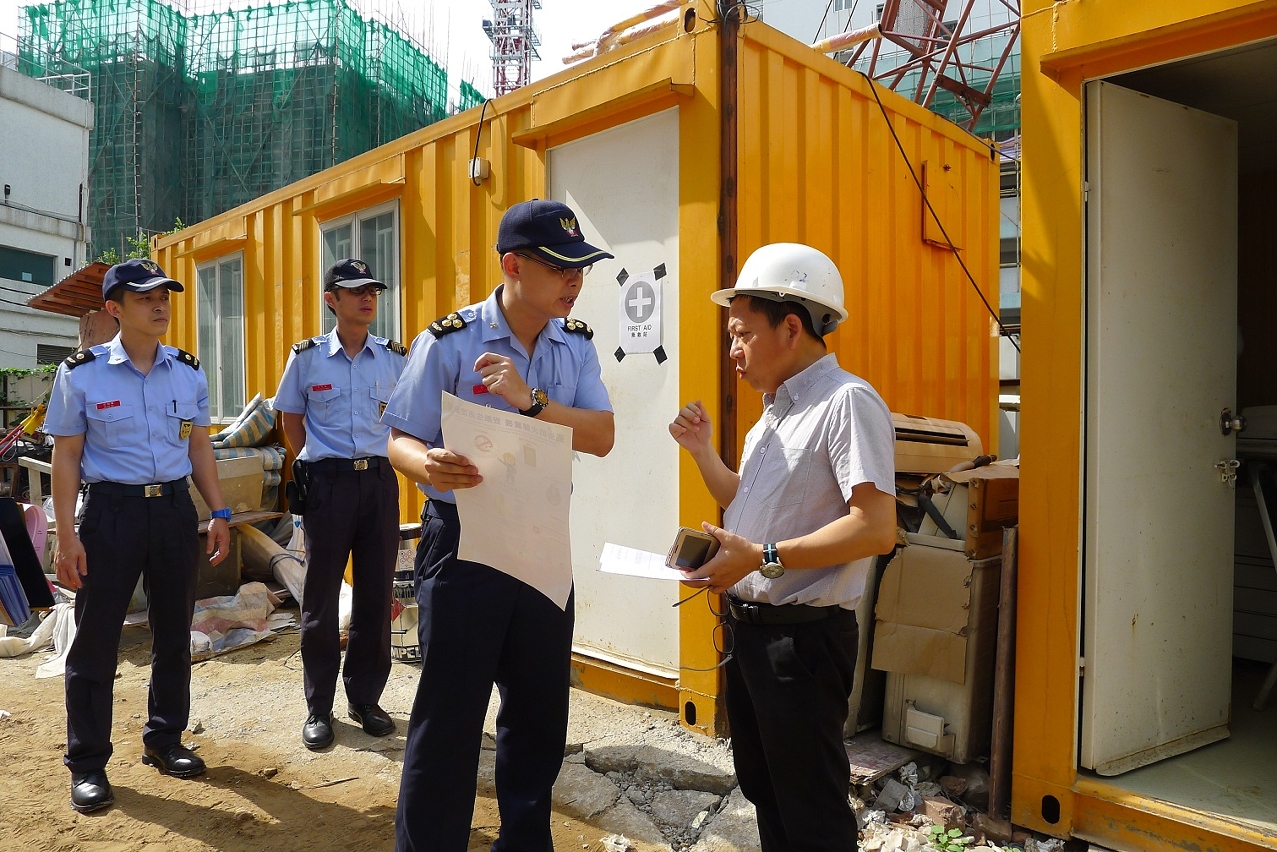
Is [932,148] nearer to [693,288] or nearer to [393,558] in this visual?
[693,288]

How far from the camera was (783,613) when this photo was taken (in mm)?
1939

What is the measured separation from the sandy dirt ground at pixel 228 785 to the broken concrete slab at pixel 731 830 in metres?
0.24

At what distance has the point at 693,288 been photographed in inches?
147

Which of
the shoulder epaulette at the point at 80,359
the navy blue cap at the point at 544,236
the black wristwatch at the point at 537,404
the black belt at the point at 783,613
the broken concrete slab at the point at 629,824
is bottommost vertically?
the broken concrete slab at the point at 629,824

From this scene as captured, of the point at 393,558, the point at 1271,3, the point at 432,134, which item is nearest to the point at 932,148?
the point at 1271,3

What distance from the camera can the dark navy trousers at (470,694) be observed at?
7.04 ft

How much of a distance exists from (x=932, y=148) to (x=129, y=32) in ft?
136

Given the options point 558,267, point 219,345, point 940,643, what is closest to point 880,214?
point 940,643

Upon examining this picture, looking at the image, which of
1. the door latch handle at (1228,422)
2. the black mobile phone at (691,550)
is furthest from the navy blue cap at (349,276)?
the door latch handle at (1228,422)

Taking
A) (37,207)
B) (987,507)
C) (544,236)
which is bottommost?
(987,507)

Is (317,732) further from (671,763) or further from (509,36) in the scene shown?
(509,36)

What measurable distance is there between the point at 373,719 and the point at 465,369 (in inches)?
93.8

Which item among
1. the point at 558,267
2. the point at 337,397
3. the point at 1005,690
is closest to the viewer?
the point at 558,267

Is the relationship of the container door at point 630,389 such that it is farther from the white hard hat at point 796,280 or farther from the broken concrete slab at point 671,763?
the white hard hat at point 796,280
